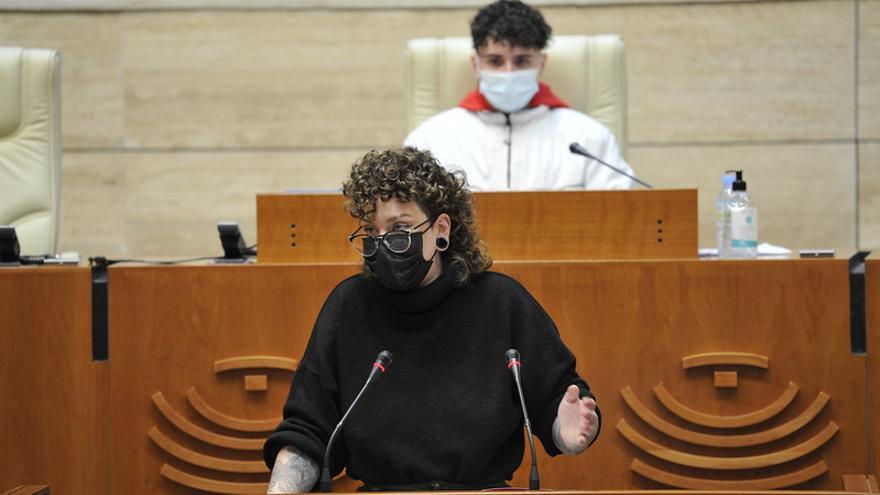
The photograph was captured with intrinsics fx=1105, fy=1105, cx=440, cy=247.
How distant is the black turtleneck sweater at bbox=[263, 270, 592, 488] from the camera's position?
6.70 ft

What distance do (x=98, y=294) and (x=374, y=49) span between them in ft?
8.46

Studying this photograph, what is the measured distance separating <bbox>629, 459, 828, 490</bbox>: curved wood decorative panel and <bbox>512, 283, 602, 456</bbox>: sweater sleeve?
66 cm

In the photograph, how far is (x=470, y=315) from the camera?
216cm

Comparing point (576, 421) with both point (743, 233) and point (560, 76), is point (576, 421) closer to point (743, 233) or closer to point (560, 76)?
point (743, 233)

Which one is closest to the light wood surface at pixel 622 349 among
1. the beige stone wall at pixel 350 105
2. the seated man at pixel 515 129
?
the seated man at pixel 515 129

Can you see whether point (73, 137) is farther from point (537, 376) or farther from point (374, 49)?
point (537, 376)

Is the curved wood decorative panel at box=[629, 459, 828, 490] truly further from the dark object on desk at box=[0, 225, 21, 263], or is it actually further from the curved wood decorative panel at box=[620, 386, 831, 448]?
the dark object on desk at box=[0, 225, 21, 263]

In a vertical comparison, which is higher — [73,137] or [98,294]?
[73,137]

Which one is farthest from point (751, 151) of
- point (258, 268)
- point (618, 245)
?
point (258, 268)

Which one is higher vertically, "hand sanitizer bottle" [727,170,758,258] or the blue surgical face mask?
the blue surgical face mask

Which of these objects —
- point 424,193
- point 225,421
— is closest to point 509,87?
point 225,421

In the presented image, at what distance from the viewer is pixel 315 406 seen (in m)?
2.07

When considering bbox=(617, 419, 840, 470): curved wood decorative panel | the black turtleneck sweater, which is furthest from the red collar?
the black turtleneck sweater

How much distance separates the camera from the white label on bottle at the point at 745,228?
9.27 ft
